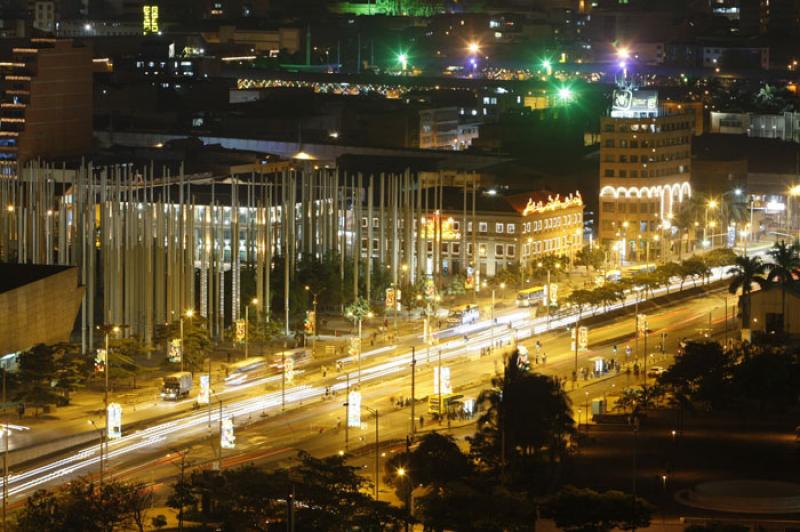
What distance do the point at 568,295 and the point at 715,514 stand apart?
54883mm

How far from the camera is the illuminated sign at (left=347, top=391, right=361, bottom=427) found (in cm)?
8438

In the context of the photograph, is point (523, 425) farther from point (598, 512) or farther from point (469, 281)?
point (469, 281)

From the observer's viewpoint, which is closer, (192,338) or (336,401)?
(336,401)

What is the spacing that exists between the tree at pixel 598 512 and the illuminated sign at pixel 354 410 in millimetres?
19741

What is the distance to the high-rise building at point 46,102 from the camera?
16662 cm

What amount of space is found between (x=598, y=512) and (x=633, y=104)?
279 feet

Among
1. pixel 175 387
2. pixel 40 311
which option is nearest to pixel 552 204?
pixel 40 311

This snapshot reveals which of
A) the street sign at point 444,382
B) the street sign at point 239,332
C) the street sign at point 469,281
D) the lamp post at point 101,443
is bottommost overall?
the lamp post at point 101,443

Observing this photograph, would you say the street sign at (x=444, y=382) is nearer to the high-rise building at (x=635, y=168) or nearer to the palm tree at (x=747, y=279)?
the palm tree at (x=747, y=279)

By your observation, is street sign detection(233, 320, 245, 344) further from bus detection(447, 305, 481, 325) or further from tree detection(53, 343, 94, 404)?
bus detection(447, 305, 481, 325)

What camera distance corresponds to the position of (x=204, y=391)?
297 ft

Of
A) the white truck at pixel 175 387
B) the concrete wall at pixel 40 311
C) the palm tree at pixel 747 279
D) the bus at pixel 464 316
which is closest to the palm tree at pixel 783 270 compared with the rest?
the palm tree at pixel 747 279

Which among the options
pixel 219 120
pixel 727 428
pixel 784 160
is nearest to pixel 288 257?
pixel 727 428

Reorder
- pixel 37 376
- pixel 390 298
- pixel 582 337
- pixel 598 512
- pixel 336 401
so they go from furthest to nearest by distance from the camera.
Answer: pixel 390 298, pixel 582 337, pixel 336 401, pixel 37 376, pixel 598 512
